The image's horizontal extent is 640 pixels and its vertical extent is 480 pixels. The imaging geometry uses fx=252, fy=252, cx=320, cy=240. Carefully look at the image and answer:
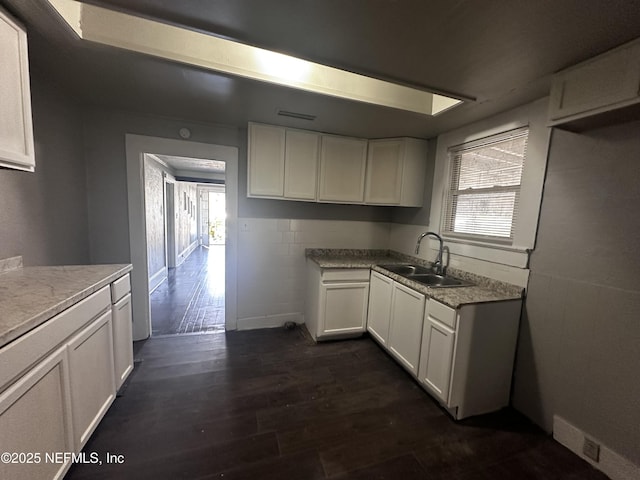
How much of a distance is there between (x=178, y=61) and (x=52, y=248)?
169 cm

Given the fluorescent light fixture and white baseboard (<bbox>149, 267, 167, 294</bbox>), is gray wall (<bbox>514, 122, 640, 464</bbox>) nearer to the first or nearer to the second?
the fluorescent light fixture

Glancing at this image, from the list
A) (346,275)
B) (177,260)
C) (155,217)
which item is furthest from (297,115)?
(177,260)

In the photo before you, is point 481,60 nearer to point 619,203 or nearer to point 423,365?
point 619,203

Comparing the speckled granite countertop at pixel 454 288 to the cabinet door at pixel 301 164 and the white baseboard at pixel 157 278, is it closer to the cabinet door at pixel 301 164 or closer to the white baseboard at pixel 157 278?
the cabinet door at pixel 301 164

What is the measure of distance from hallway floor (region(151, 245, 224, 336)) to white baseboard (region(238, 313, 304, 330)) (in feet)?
0.89

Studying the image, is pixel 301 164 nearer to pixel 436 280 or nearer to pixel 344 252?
pixel 344 252

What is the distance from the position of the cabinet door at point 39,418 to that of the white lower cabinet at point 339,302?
1.92 metres

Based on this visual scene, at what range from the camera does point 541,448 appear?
158 centimetres

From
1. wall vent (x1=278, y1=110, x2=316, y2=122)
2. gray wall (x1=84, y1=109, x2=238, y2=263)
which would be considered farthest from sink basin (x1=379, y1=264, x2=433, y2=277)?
gray wall (x1=84, y1=109, x2=238, y2=263)

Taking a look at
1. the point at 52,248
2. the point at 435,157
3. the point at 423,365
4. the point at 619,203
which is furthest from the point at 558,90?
the point at 52,248

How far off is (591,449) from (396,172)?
2.52m

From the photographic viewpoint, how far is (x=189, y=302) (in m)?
3.75

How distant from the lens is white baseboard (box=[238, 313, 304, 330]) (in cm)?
298

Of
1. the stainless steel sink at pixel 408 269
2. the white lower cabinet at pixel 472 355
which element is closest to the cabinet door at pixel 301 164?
the stainless steel sink at pixel 408 269
